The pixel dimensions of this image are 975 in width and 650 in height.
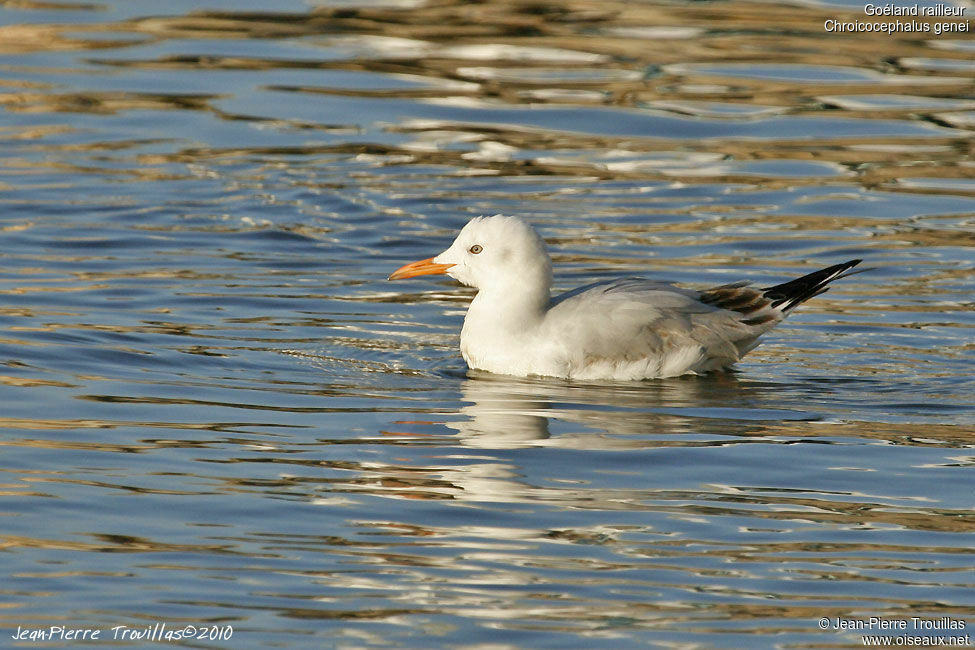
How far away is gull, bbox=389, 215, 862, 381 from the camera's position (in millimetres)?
9375

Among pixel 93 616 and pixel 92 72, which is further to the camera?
pixel 92 72

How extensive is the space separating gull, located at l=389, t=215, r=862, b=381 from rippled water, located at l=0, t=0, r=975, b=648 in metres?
0.20

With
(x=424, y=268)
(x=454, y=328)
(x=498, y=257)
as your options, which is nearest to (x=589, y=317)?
(x=498, y=257)

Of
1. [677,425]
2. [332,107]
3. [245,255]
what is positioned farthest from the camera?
[332,107]

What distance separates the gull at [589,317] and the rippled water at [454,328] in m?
0.20

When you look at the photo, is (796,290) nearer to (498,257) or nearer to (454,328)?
(498,257)

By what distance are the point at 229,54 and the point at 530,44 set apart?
3.22 m

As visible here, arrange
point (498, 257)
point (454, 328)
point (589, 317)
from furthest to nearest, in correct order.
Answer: point (454, 328) < point (498, 257) < point (589, 317)

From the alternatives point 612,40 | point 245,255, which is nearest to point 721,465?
point 245,255

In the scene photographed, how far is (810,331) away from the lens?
10.6 meters

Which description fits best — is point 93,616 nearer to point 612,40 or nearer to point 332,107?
point 332,107

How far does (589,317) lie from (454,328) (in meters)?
1.69

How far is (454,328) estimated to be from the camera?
35.6ft

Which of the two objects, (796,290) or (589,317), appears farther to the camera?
(796,290)
